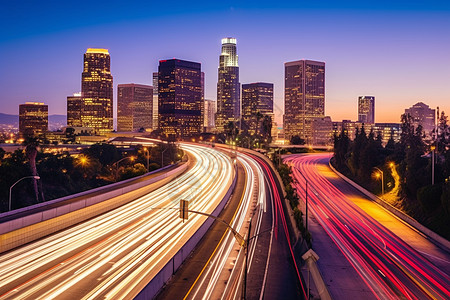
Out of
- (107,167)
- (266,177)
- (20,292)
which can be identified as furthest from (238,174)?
(20,292)

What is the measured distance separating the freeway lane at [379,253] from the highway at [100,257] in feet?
53.0

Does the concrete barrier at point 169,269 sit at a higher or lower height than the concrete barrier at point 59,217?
lower

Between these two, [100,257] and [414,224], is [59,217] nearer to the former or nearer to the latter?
[100,257]

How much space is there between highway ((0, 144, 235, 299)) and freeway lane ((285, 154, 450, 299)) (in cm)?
1617

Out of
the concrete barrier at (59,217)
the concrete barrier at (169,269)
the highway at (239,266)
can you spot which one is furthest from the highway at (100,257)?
the highway at (239,266)

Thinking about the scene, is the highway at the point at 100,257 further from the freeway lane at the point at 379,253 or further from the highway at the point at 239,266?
the freeway lane at the point at 379,253

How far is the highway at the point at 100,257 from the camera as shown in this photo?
860 inches

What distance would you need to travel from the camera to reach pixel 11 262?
2562 cm

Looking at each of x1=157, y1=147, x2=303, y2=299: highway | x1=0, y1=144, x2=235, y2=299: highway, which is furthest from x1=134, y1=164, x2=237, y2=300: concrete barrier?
x1=0, y1=144, x2=235, y2=299: highway

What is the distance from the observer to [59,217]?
113ft

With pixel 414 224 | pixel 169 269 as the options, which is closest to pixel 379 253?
pixel 414 224

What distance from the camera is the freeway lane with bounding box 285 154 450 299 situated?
26.4m

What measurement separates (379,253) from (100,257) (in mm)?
25957

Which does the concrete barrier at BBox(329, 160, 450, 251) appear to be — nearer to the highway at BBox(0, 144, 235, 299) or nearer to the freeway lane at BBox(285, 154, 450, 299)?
the freeway lane at BBox(285, 154, 450, 299)
